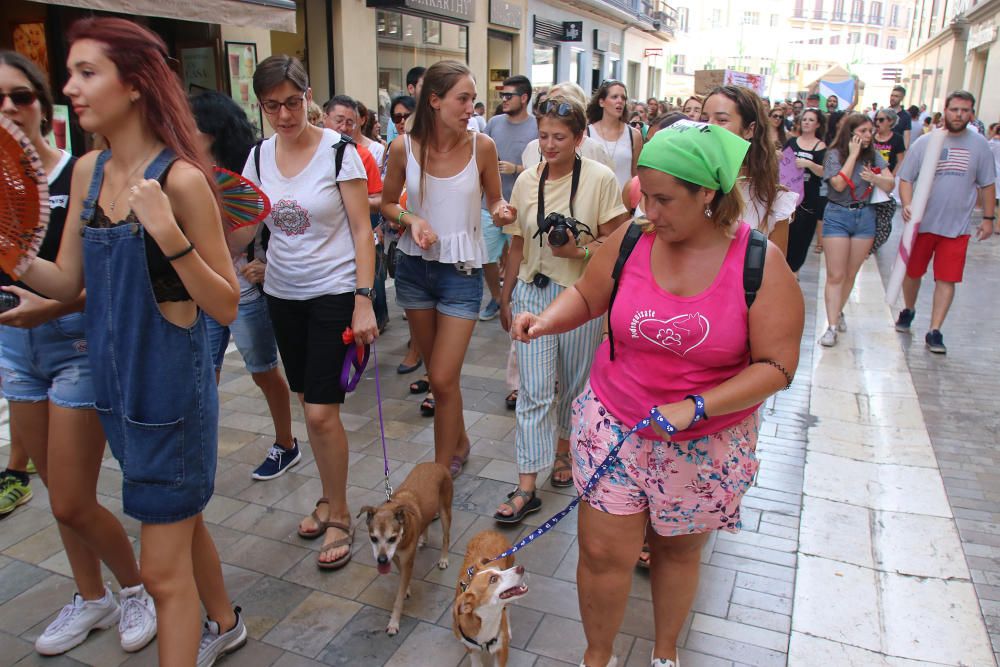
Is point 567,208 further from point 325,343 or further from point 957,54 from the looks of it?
point 957,54

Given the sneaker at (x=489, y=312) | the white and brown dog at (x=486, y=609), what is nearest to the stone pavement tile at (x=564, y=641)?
the white and brown dog at (x=486, y=609)

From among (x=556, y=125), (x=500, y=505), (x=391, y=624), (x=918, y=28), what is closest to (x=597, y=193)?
(x=556, y=125)

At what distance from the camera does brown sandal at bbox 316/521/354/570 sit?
10.9 feet

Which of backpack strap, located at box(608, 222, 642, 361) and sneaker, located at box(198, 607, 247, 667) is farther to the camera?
sneaker, located at box(198, 607, 247, 667)

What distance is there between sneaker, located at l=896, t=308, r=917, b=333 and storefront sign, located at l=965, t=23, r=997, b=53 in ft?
67.9

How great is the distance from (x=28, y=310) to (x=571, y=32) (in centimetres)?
2449

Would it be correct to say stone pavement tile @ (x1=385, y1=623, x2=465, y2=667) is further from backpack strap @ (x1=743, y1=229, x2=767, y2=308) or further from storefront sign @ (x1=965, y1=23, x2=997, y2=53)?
storefront sign @ (x1=965, y1=23, x2=997, y2=53)

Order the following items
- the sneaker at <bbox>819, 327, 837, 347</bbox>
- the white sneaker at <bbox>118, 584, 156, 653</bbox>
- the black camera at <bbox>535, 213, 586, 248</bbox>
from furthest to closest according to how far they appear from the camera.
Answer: the sneaker at <bbox>819, 327, 837, 347</bbox> < the black camera at <bbox>535, 213, 586, 248</bbox> < the white sneaker at <bbox>118, 584, 156, 653</bbox>

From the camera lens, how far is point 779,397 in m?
5.53

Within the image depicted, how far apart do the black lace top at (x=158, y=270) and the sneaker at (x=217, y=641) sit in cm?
135

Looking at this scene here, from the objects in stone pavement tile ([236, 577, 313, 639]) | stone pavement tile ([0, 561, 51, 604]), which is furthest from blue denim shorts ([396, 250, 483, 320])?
stone pavement tile ([0, 561, 51, 604])

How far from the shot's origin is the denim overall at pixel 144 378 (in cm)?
201

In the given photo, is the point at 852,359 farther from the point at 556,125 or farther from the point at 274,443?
the point at 274,443

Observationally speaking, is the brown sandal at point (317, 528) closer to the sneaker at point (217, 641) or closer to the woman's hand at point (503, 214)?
the sneaker at point (217, 641)
